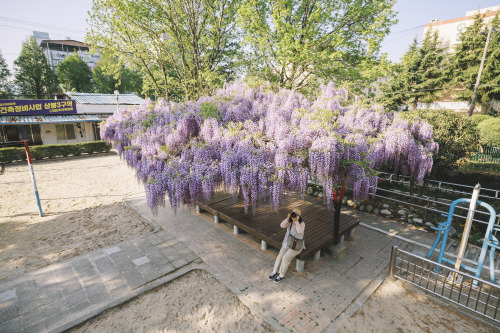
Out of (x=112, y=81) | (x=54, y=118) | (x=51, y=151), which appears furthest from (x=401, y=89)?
(x=112, y=81)

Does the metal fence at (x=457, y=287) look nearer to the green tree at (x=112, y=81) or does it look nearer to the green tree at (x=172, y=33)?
the green tree at (x=172, y=33)

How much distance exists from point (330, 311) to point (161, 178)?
17.7 ft

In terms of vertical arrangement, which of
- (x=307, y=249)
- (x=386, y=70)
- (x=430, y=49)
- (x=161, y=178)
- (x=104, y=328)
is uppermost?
(x=430, y=49)

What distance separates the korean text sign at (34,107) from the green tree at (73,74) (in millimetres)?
26848

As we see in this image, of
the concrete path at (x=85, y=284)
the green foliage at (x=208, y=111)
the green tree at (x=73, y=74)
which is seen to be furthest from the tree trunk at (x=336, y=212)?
the green tree at (x=73, y=74)

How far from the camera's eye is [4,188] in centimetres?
1317

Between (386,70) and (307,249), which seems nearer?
(307,249)

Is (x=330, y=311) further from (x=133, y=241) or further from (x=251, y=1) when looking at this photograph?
(x=251, y=1)

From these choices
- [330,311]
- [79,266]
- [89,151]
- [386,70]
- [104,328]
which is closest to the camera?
[104,328]

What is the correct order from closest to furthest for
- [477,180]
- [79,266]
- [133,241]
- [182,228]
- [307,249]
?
[307,249] < [79,266] < [133,241] < [182,228] < [477,180]

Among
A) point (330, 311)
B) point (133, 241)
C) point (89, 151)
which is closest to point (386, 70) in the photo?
point (330, 311)

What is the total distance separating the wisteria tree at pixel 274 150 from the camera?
5.66 metres

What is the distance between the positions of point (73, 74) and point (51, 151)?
A: 107 ft

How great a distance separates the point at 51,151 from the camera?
21047 millimetres
